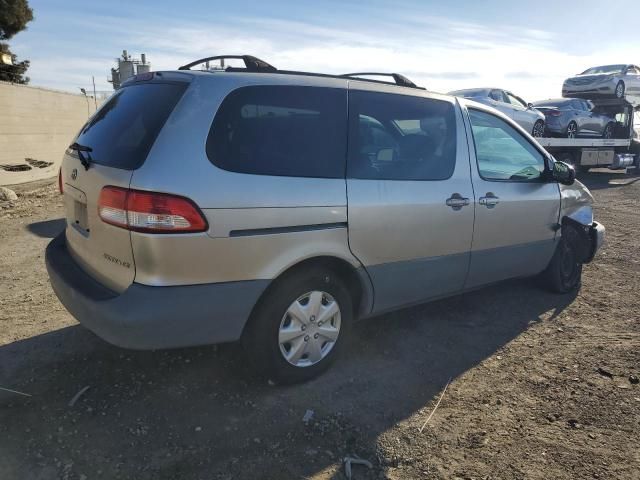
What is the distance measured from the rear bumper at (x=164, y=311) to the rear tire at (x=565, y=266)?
132 inches

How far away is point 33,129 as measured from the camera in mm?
12586

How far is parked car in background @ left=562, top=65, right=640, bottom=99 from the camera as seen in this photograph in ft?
58.3

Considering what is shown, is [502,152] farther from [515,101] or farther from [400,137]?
[515,101]

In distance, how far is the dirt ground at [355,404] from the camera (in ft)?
8.54

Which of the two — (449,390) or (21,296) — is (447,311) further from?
(21,296)

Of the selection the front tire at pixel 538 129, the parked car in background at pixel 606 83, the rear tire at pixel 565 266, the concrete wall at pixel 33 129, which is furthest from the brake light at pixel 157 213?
the parked car in background at pixel 606 83

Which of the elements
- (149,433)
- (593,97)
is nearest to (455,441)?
(149,433)

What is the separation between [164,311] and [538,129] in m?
14.4

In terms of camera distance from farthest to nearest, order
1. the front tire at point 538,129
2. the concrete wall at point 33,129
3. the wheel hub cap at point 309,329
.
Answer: the front tire at point 538,129
the concrete wall at point 33,129
the wheel hub cap at point 309,329

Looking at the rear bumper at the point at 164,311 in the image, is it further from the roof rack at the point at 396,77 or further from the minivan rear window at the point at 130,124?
the roof rack at the point at 396,77

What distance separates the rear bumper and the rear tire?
3357mm

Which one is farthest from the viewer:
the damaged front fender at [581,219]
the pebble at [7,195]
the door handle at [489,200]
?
the pebble at [7,195]

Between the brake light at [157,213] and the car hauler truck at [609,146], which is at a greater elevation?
the car hauler truck at [609,146]

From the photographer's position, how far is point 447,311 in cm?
464
